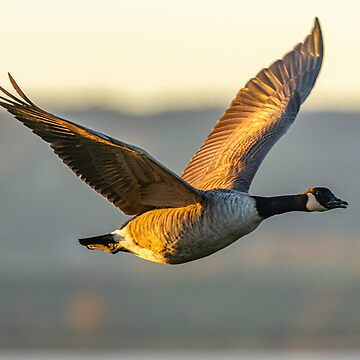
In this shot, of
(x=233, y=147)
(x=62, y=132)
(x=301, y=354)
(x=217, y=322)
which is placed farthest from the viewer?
(x=217, y=322)

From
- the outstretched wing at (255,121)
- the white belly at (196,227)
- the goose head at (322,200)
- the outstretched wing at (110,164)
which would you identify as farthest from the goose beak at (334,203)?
the outstretched wing at (110,164)

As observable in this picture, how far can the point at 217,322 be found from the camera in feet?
116

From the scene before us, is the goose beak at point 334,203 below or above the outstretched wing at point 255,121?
below

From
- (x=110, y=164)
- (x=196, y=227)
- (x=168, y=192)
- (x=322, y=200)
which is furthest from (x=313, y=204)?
(x=110, y=164)

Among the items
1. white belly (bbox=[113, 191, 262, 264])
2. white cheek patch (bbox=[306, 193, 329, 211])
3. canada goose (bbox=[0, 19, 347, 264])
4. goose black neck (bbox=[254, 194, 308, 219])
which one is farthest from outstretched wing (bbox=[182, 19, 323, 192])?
white belly (bbox=[113, 191, 262, 264])

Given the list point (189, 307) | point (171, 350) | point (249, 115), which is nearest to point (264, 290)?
point (189, 307)

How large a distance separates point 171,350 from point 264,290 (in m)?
8.87

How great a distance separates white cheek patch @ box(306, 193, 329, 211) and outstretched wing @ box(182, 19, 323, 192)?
2.54 feet

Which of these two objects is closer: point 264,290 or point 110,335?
point 110,335

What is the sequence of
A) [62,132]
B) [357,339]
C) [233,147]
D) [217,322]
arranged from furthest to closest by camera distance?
[217,322], [357,339], [233,147], [62,132]

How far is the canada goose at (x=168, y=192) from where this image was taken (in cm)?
1609

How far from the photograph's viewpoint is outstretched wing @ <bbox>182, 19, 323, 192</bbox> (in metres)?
18.1

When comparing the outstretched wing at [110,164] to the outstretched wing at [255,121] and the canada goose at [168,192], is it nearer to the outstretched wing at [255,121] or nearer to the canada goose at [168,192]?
the canada goose at [168,192]

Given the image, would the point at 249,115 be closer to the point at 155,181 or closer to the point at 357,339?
the point at 155,181
